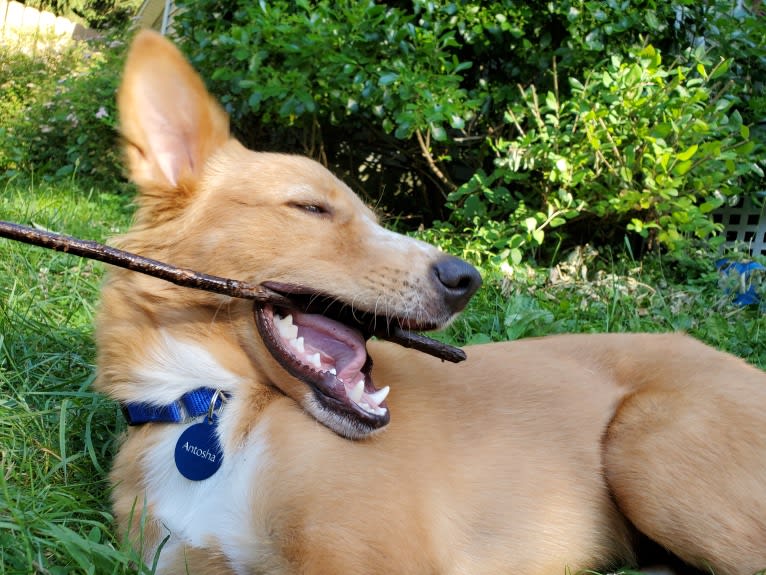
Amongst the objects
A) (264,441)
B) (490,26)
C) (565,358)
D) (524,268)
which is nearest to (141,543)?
(264,441)

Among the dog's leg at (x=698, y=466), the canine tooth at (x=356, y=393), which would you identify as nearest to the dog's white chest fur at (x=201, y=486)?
the canine tooth at (x=356, y=393)

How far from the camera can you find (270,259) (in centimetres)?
212

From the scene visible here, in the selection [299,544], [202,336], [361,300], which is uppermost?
[361,300]

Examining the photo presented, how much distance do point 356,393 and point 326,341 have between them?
208 millimetres

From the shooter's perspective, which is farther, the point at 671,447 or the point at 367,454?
the point at 671,447

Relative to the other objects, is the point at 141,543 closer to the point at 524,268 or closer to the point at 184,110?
the point at 184,110

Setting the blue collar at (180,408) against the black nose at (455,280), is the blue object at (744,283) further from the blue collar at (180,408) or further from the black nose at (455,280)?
the blue collar at (180,408)

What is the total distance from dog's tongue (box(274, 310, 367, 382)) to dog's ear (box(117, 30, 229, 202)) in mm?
544

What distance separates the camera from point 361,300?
206 centimetres

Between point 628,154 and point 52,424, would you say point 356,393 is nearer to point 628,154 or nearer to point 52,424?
point 52,424

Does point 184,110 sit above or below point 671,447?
above

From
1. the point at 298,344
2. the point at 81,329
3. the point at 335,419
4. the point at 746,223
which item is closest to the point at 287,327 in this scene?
the point at 298,344

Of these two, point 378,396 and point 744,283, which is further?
point 744,283

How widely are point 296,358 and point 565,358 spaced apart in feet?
3.51
